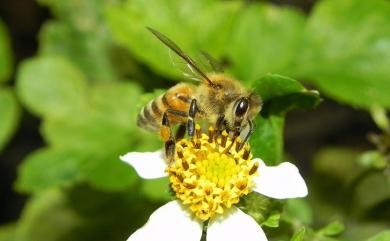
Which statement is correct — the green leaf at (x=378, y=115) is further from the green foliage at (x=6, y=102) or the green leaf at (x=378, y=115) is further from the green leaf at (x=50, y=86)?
the green foliage at (x=6, y=102)

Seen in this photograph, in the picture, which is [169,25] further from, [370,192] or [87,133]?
[370,192]

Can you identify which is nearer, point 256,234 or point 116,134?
point 256,234

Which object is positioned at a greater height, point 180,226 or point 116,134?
point 116,134

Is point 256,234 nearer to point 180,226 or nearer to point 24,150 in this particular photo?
point 180,226

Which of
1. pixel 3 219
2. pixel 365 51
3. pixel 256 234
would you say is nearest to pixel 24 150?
pixel 3 219

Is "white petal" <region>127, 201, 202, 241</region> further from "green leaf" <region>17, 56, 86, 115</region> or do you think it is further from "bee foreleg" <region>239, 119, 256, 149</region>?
"green leaf" <region>17, 56, 86, 115</region>

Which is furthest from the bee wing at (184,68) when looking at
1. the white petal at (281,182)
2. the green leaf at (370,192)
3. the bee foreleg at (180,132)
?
the green leaf at (370,192)

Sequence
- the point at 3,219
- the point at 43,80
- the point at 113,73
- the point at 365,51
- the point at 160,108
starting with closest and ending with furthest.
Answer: the point at 160,108, the point at 365,51, the point at 43,80, the point at 113,73, the point at 3,219
